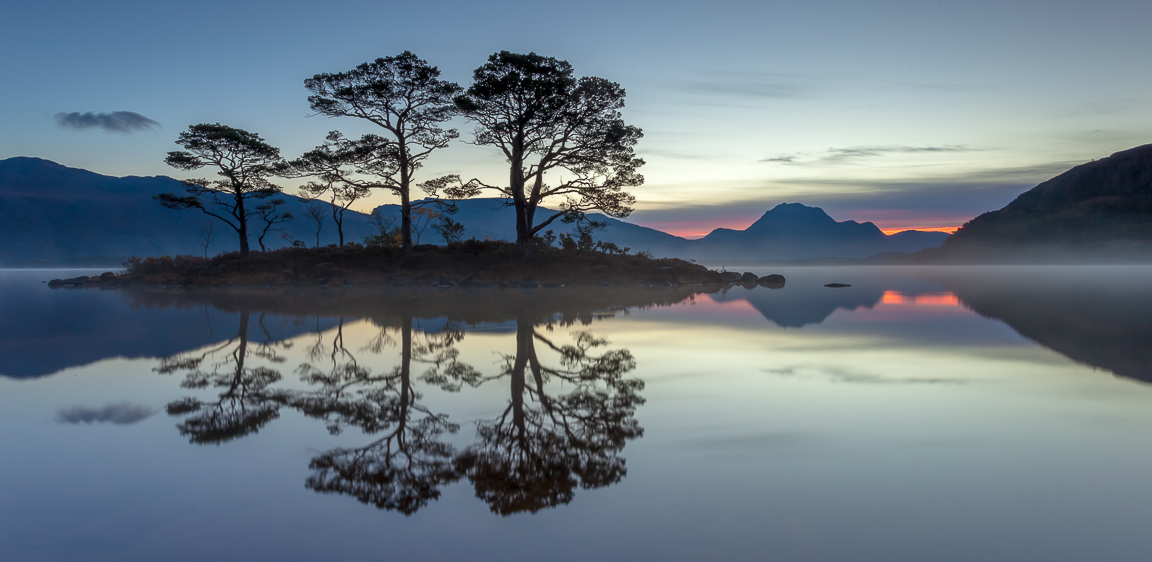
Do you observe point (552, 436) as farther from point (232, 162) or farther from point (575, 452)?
point (232, 162)

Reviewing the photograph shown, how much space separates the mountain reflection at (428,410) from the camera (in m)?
4.33

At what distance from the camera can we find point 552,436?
17.8ft

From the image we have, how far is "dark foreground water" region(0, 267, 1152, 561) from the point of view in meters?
3.42

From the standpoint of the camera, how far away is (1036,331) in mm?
13477

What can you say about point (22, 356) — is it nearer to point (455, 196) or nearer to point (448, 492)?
point (448, 492)

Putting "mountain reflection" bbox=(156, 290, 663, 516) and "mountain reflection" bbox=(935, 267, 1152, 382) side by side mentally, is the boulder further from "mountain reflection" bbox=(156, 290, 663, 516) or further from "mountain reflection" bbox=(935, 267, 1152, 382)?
"mountain reflection" bbox=(156, 290, 663, 516)

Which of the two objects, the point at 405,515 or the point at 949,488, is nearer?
the point at 405,515

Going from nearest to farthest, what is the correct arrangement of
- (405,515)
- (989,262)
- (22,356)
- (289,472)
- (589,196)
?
(405,515), (289,472), (22,356), (589,196), (989,262)

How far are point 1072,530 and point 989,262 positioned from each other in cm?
23201

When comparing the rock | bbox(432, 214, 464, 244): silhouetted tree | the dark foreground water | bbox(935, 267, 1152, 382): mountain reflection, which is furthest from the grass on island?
the dark foreground water

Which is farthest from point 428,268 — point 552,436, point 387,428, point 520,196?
point 552,436

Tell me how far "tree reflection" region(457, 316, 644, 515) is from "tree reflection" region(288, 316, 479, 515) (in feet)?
1.19

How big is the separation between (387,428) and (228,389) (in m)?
3.18

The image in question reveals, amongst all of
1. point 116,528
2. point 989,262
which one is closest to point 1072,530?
point 116,528
